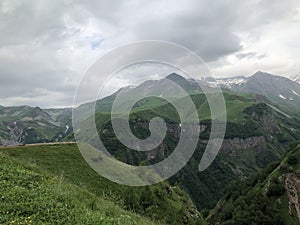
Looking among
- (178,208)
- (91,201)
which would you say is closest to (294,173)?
(178,208)

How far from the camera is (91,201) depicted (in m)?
17.3

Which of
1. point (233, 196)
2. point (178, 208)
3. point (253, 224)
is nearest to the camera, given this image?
point (178, 208)

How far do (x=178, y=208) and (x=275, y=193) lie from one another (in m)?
110

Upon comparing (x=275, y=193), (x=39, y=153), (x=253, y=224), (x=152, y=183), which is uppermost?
(x=39, y=153)

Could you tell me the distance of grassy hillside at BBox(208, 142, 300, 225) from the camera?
141 meters

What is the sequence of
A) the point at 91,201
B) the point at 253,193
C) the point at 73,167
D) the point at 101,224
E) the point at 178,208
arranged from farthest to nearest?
1. the point at 253,193
2. the point at 178,208
3. the point at 73,167
4. the point at 91,201
5. the point at 101,224

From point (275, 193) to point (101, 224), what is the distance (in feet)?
508

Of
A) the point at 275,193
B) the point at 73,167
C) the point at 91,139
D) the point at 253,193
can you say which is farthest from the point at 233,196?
the point at 91,139

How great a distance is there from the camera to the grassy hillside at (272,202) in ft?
462

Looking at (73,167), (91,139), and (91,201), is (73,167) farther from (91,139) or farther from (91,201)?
(91,201)

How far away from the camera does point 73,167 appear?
54469mm

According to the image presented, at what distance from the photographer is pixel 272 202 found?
14962 centimetres

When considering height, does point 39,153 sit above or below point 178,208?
above

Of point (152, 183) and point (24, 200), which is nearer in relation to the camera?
point (24, 200)
